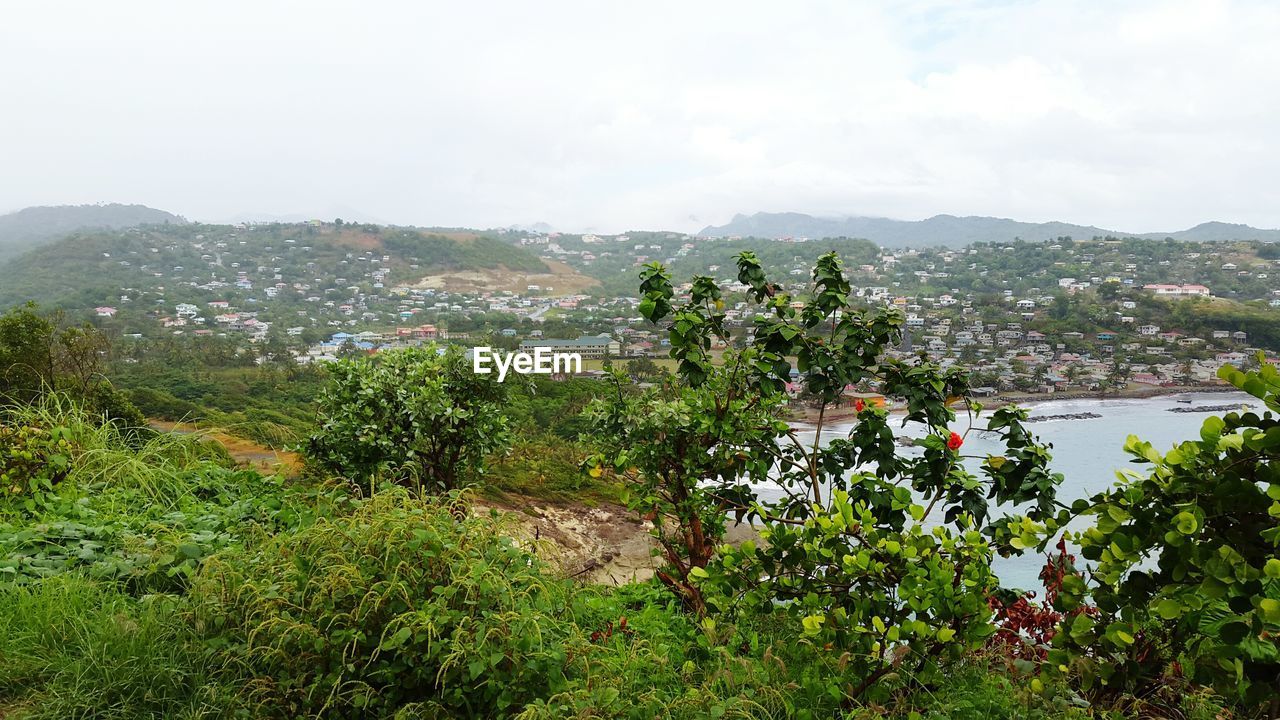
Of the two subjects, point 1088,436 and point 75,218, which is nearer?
point 1088,436

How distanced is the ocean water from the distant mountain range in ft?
46.2

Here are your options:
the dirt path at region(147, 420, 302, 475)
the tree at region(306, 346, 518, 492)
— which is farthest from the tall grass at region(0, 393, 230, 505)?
the tree at region(306, 346, 518, 492)

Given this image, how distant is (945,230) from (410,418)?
26080 mm

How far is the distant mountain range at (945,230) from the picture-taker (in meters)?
18.9

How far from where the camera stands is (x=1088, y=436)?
4918 millimetres

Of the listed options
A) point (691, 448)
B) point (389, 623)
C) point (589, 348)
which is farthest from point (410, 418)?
point (589, 348)

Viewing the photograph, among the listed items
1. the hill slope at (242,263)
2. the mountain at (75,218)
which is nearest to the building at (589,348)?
the hill slope at (242,263)

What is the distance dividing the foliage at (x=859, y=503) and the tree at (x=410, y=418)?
1.89 m

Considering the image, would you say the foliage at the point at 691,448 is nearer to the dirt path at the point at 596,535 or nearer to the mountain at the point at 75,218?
the dirt path at the point at 596,535

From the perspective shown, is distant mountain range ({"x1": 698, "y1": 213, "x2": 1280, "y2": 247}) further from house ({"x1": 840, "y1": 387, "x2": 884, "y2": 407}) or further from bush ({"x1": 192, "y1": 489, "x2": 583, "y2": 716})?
bush ({"x1": 192, "y1": 489, "x2": 583, "y2": 716})

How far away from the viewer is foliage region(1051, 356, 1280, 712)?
1.17 m

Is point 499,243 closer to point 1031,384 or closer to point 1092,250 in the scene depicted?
point 1092,250

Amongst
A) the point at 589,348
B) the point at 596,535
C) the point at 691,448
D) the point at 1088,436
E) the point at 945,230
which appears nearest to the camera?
the point at 691,448

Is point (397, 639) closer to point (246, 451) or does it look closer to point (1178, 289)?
point (246, 451)
